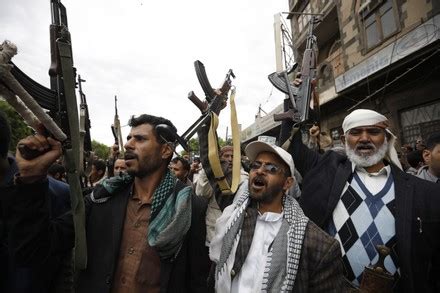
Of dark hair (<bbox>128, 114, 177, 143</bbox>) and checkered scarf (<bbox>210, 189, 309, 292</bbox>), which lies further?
dark hair (<bbox>128, 114, 177, 143</bbox>)

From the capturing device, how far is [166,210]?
1821 mm

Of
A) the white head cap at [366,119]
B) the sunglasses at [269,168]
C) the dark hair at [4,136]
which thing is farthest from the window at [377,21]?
the dark hair at [4,136]

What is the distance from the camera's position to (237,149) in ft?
8.39

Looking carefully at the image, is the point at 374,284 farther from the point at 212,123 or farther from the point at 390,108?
the point at 390,108

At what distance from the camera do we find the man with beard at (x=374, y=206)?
6.61 feet

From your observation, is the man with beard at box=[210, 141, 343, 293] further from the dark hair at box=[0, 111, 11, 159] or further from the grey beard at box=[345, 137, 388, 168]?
the dark hair at box=[0, 111, 11, 159]

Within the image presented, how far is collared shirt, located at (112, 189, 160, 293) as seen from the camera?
5.60 feet

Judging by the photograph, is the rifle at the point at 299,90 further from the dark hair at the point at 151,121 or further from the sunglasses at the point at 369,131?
the dark hair at the point at 151,121

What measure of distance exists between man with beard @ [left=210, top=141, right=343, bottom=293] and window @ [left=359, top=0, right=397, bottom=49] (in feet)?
31.5

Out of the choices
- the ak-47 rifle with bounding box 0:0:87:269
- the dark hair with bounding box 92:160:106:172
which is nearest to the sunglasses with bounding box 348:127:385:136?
the ak-47 rifle with bounding box 0:0:87:269

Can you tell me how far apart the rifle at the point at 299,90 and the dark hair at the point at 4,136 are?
A: 2.41m

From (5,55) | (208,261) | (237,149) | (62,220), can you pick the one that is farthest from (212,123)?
(5,55)

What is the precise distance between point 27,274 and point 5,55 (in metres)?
1.25

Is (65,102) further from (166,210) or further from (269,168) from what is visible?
(269,168)
